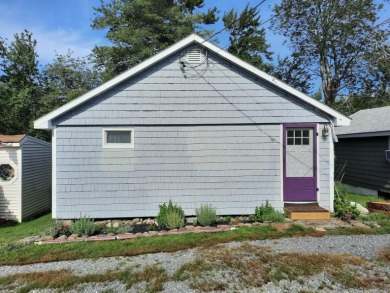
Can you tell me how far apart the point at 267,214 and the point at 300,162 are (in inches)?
69.6

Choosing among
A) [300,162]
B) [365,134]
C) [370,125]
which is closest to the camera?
[300,162]

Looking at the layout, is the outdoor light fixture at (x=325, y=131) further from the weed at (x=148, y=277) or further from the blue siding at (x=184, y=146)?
the weed at (x=148, y=277)

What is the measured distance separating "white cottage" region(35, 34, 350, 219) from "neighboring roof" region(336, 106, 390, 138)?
3.47 meters

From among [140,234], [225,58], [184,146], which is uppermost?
[225,58]

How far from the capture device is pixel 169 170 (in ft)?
24.0

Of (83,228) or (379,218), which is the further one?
(379,218)

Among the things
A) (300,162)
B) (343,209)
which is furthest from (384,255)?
(300,162)

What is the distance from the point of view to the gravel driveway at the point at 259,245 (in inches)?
144

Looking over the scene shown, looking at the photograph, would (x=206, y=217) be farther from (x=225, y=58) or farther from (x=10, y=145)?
(x=10, y=145)

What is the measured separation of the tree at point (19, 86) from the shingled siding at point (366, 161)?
20881 millimetres

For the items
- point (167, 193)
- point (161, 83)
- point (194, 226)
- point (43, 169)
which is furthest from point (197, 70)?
point (43, 169)

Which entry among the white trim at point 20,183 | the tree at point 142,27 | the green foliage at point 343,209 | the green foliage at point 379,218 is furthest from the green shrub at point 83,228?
the tree at point 142,27

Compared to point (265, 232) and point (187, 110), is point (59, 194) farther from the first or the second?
point (265, 232)

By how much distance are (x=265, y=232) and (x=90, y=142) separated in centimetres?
488
